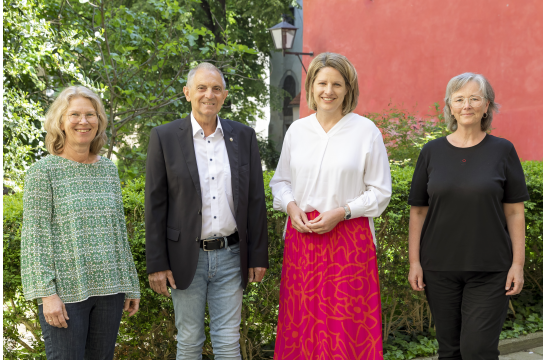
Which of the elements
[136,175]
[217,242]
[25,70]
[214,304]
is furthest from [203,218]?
[25,70]

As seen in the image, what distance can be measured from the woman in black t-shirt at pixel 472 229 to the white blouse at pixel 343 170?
1.09 feet

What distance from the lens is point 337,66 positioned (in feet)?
9.41

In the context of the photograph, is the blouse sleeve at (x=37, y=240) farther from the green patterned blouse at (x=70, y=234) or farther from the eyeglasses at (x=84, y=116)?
the eyeglasses at (x=84, y=116)

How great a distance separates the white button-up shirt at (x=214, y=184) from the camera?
2820 mm

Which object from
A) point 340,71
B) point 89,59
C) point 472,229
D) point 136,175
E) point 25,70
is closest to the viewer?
point 472,229

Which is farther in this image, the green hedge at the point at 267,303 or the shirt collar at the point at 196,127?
the green hedge at the point at 267,303

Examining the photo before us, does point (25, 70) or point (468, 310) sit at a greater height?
point (25, 70)

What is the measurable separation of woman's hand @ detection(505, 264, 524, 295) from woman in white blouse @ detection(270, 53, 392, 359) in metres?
0.73

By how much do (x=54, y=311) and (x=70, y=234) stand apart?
0.37 meters

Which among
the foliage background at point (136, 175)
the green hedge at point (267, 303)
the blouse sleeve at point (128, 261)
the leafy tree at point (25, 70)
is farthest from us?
the leafy tree at point (25, 70)

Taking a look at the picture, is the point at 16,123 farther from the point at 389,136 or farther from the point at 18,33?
the point at 389,136

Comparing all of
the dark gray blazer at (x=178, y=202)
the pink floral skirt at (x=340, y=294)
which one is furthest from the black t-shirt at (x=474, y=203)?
the dark gray blazer at (x=178, y=202)

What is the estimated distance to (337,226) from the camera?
9.50 ft

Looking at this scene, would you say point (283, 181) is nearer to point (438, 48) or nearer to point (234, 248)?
point (234, 248)
